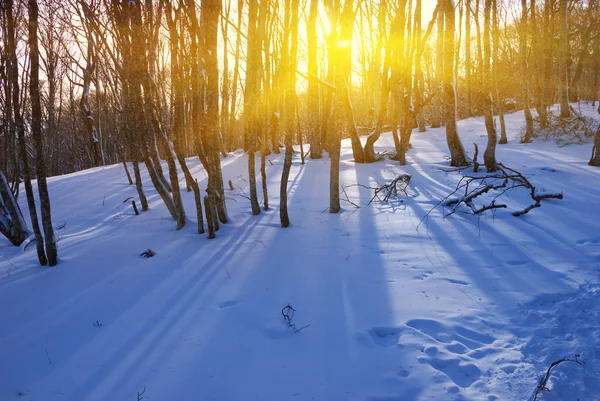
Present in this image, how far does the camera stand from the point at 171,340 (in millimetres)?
3270

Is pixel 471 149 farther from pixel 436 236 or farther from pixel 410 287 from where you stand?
pixel 410 287

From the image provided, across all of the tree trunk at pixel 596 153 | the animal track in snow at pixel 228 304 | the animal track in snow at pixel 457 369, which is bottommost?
the animal track in snow at pixel 457 369

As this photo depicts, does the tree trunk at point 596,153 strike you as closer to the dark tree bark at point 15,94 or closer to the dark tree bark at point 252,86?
the dark tree bark at point 252,86

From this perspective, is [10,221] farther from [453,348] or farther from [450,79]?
[450,79]

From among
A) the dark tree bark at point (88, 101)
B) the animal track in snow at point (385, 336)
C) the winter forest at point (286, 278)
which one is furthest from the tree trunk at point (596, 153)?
the dark tree bark at point (88, 101)

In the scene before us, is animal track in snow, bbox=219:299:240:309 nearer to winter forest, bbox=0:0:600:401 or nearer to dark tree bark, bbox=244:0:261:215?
winter forest, bbox=0:0:600:401

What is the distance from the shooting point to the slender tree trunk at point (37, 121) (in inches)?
171

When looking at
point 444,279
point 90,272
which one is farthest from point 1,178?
point 444,279

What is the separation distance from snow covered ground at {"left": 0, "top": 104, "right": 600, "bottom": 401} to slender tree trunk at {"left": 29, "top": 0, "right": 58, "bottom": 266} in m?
0.43

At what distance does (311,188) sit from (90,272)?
5.65 metres

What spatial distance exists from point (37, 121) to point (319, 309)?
4274mm

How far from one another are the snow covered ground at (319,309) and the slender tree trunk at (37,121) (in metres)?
0.43

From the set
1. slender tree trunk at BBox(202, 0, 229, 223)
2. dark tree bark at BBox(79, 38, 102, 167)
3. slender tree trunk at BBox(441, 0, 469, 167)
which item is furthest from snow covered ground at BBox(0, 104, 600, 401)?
dark tree bark at BBox(79, 38, 102, 167)

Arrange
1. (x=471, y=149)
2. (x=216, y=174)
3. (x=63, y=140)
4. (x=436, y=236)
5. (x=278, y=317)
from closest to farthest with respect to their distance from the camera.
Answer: (x=278, y=317) → (x=436, y=236) → (x=216, y=174) → (x=471, y=149) → (x=63, y=140)
